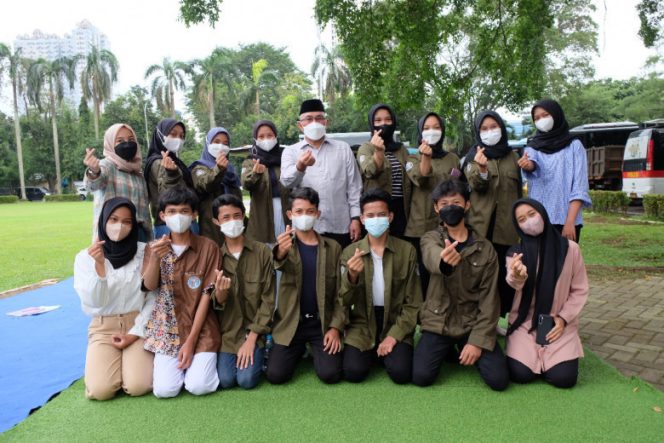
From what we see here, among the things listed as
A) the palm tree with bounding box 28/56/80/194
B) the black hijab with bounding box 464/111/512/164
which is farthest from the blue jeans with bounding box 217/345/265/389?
the palm tree with bounding box 28/56/80/194

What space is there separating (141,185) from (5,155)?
4732 centimetres

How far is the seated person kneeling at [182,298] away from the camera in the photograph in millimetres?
3740

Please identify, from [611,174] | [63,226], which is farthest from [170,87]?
[611,174]

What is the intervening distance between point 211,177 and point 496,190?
247 cm

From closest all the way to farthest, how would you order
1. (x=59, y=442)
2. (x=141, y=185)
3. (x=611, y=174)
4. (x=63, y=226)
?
(x=59, y=442), (x=141, y=185), (x=63, y=226), (x=611, y=174)

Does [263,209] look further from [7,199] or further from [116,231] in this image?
[7,199]

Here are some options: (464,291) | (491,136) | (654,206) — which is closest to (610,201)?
(654,206)

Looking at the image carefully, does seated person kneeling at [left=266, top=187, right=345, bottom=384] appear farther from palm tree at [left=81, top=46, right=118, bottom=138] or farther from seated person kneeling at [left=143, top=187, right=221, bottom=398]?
palm tree at [left=81, top=46, right=118, bottom=138]

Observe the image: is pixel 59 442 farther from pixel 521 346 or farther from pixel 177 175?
pixel 521 346

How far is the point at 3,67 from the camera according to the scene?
4053 centimetres

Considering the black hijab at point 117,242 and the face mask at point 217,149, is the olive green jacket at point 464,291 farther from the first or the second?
the black hijab at point 117,242

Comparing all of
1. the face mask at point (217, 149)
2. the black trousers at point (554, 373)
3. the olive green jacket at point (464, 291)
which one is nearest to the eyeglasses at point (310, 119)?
the face mask at point (217, 149)

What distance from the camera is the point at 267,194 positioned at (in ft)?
15.3

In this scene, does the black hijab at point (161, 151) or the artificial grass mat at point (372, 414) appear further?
the black hijab at point (161, 151)
